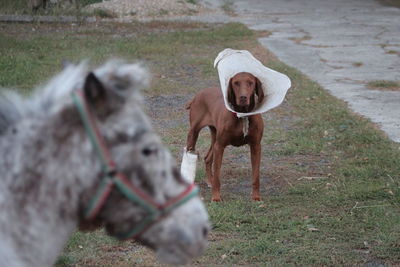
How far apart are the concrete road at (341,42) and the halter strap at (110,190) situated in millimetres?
6083

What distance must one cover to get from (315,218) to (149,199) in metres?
3.72

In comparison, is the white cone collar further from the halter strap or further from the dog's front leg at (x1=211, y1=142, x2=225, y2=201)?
the halter strap

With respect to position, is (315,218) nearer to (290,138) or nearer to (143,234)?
(290,138)

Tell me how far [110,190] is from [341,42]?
12791 mm

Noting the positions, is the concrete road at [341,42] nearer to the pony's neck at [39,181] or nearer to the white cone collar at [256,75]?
the white cone collar at [256,75]

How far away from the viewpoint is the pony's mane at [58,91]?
1.90 m

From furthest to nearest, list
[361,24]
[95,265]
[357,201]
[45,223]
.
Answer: [361,24] < [357,201] < [95,265] < [45,223]

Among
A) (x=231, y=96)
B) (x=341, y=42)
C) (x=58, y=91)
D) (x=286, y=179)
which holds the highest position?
(x=58, y=91)

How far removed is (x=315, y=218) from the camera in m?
5.52

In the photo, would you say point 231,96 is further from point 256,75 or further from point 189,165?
point 189,165

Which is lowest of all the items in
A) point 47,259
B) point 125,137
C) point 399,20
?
point 399,20

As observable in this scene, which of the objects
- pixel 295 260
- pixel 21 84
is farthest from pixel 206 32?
pixel 295 260

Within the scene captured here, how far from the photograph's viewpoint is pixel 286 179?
6.64 meters

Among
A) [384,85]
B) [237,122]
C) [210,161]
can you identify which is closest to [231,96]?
[237,122]
